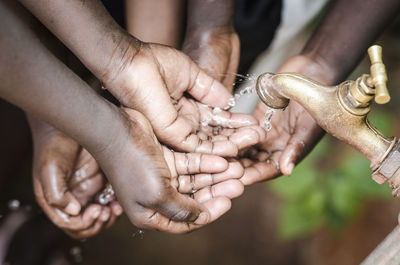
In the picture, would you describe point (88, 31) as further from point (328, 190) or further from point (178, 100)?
point (328, 190)

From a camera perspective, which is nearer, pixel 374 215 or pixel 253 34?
pixel 253 34

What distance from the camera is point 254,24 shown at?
145 centimetres

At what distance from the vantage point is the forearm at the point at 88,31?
0.88 m

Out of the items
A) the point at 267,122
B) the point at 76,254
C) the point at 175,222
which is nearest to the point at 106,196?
the point at 175,222

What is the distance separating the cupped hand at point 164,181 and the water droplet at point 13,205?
41.8 inches

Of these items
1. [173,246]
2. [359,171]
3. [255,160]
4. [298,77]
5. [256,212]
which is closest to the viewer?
[298,77]

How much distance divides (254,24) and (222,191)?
2.47 feet

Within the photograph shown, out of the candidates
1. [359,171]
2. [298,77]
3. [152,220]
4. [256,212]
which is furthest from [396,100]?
[152,220]

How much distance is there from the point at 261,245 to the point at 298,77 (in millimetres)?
1462

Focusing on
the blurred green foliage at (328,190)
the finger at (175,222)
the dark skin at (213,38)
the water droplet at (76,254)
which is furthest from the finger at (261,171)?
the water droplet at (76,254)

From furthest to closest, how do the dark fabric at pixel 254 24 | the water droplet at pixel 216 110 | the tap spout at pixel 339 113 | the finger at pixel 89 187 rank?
1. the dark fabric at pixel 254 24
2. the finger at pixel 89 187
3. the water droplet at pixel 216 110
4. the tap spout at pixel 339 113

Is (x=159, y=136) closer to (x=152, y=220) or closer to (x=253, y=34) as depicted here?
(x=152, y=220)

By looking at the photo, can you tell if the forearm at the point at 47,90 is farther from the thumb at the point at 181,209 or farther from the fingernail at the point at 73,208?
the fingernail at the point at 73,208

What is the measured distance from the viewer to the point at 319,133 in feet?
3.81
